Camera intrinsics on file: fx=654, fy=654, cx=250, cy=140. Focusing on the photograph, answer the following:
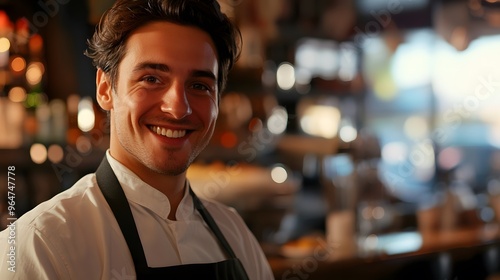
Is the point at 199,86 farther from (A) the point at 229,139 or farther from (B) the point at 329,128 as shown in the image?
(B) the point at 329,128

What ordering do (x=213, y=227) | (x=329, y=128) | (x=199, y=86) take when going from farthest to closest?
(x=329, y=128) → (x=213, y=227) → (x=199, y=86)

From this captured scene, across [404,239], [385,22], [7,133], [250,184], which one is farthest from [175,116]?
[385,22]

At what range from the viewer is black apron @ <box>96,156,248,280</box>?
1.25m

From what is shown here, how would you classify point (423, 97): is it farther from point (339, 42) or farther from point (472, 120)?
point (339, 42)

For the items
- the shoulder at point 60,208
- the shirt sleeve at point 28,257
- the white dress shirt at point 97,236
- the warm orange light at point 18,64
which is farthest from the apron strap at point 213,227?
the warm orange light at point 18,64

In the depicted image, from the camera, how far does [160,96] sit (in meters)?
1.26

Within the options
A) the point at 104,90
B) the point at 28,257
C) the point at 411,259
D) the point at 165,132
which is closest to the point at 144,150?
the point at 165,132

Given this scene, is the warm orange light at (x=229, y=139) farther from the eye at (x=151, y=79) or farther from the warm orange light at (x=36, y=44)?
the eye at (x=151, y=79)

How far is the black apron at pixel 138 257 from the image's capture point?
1251 mm

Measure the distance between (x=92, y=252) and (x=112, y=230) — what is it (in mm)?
67

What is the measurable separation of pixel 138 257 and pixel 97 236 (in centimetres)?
9

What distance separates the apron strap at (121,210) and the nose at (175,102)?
0.19 metres

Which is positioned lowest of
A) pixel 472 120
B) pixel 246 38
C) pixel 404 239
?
pixel 404 239

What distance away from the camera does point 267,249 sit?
3012 mm
